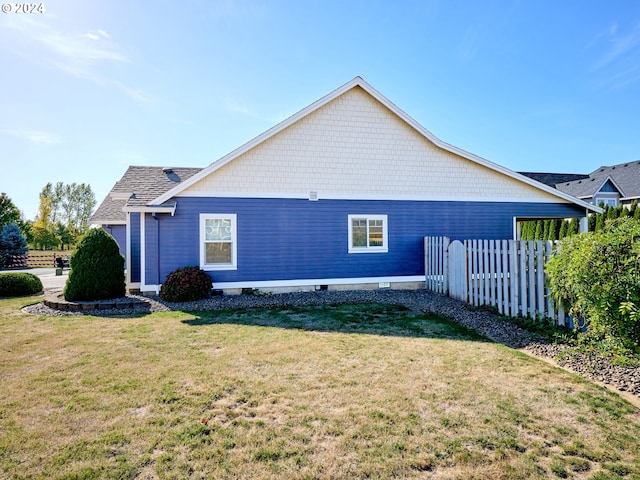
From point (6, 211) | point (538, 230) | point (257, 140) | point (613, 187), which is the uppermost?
point (613, 187)

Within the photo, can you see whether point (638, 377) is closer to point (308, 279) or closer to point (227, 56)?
point (308, 279)

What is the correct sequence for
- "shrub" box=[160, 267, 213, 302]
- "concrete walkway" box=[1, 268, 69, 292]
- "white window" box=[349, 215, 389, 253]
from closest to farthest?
1. "shrub" box=[160, 267, 213, 302]
2. "white window" box=[349, 215, 389, 253]
3. "concrete walkway" box=[1, 268, 69, 292]

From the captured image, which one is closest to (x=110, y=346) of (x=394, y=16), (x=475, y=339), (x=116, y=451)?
(x=116, y=451)

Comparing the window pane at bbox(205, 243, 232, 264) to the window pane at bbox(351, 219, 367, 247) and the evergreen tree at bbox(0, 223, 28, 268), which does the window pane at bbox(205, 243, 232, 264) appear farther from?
the evergreen tree at bbox(0, 223, 28, 268)

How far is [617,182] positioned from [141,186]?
36729mm

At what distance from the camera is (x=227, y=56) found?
1232 centimetres

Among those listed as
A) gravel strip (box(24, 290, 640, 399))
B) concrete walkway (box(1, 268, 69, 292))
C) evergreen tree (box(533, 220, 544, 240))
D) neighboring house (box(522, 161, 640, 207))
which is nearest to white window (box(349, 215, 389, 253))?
gravel strip (box(24, 290, 640, 399))

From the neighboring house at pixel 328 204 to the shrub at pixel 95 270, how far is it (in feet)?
2.65

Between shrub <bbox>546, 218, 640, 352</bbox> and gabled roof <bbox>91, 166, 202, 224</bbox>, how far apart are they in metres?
10.5

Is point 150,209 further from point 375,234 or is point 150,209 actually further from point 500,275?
point 500,275

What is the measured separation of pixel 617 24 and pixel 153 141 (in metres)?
22.6

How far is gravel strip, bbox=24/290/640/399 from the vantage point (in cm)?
452

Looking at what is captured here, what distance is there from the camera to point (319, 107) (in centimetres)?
1181

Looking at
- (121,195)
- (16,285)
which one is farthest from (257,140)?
(16,285)
